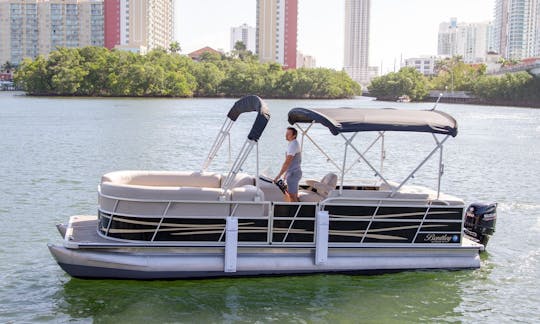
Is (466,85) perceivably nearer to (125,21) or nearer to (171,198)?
(125,21)

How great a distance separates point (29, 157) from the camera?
30.4 m

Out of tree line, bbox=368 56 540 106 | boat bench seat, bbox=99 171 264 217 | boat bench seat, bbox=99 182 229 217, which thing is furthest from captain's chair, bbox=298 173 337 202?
tree line, bbox=368 56 540 106

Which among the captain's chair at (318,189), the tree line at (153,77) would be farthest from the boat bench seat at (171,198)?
the tree line at (153,77)

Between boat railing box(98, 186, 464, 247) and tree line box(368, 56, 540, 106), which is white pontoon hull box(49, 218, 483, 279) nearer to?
boat railing box(98, 186, 464, 247)

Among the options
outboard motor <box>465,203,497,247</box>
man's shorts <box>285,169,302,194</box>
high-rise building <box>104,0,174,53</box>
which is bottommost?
outboard motor <box>465,203,497,247</box>

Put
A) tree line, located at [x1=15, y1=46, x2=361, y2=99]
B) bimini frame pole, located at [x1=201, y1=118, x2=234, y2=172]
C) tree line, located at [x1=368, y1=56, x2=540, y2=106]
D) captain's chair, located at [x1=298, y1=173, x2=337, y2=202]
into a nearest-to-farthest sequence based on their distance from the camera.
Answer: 1. captain's chair, located at [x1=298, y1=173, x2=337, y2=202]
2. bimini frame pole, located at [x1=201, y1=118, x2=234, y2=172]
3. tree line, located at [x1=15, y1=46, x2=361, y2=99]
4. tree line, located at [x1=368, y1=56, x2=540, y2=106]

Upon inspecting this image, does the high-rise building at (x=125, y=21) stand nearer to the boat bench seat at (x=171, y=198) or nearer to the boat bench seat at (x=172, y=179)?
the boat bench seat at (x=172, y=179)

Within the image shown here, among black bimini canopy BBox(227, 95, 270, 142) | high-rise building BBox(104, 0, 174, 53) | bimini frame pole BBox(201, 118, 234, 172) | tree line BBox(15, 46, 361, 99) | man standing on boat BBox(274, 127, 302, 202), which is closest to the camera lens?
black bimini canopy BBox(227, 95, 270, 142)

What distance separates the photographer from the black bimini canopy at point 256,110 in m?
10.4

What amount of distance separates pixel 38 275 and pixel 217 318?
3635 mm

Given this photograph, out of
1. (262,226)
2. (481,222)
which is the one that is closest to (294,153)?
(262,226)

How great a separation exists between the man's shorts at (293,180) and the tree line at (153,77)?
113587 mm

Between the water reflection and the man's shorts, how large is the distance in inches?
55.1

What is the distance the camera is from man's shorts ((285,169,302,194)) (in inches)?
441
